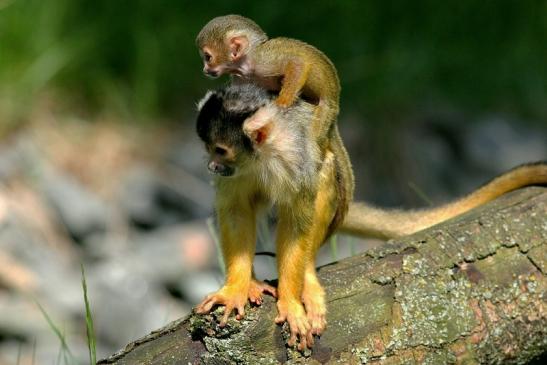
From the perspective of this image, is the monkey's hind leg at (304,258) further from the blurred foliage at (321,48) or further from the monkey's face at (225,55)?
the blurred foliage at (321,48)

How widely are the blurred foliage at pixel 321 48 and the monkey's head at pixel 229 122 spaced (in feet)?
15.0

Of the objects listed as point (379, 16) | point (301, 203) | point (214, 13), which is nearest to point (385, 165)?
point (379, 16)

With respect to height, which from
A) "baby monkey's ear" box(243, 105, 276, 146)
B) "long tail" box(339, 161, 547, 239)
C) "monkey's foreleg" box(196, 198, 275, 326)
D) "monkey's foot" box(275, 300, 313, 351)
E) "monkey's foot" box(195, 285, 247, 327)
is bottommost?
"monkey's foot" box(275, 300, 313, 351)

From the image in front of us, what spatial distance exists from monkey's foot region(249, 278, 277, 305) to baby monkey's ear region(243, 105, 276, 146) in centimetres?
47

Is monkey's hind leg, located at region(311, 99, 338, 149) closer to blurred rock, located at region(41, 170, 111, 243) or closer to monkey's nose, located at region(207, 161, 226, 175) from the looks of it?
monkey's nose, located at region(207, 161, 226, 175)

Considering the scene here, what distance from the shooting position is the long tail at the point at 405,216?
3941 mm

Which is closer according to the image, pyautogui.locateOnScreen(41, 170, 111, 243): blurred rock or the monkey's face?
the monkey's face

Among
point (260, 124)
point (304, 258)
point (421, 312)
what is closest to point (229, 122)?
point (260, 124)

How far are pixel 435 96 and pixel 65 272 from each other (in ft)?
11.3

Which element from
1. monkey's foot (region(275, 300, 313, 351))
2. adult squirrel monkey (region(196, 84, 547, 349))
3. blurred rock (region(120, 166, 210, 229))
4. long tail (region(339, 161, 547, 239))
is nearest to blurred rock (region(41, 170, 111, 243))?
blurred rock (region(120, 166, 210, 229))

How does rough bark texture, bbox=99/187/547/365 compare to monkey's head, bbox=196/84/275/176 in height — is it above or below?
below

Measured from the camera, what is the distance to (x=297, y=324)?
2.99m

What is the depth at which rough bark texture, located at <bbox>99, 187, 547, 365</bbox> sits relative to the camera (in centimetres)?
296

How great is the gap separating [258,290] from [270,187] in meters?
0.39
